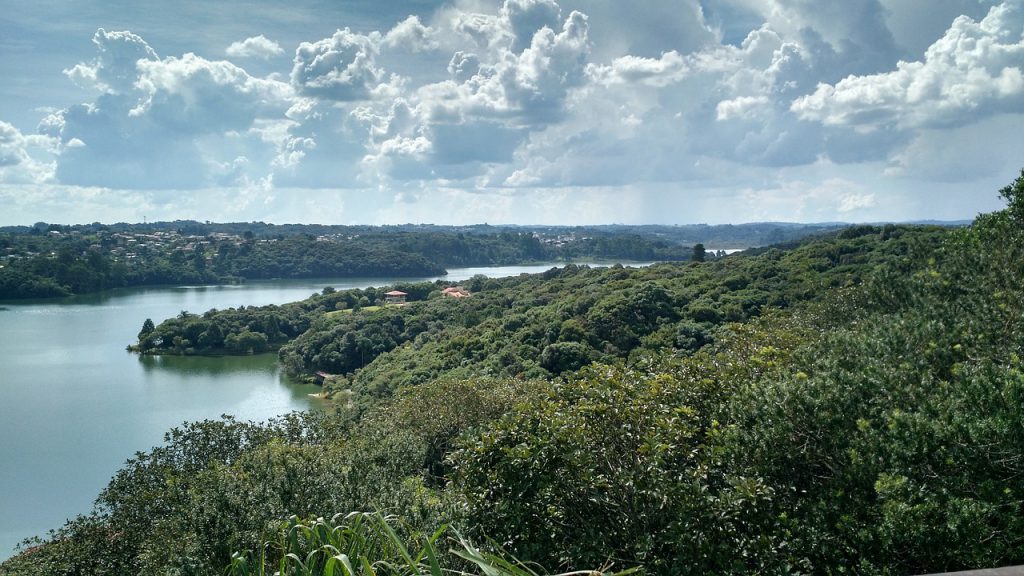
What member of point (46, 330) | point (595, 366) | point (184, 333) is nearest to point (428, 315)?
point (184, 333)

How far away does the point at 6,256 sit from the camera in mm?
110625

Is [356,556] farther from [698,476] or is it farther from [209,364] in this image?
[209,364]

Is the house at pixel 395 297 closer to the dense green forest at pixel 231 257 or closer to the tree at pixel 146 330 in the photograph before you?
the tree at pixel 146 330

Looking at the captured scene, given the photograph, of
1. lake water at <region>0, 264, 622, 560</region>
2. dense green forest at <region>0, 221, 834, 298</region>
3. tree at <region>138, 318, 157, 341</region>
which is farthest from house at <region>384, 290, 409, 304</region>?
dense green forest at <region>0, 221, 834, 298</region>

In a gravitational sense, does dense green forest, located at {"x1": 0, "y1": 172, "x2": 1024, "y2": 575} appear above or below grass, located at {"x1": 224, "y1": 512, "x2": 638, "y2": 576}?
below

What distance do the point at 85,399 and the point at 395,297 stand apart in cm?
3980

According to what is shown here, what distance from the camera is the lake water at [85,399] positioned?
27078 millimetres

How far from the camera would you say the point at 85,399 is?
137 ft

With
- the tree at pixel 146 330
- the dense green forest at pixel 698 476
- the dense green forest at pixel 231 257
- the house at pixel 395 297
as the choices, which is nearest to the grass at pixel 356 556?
the dense green forest at pixel 698 476

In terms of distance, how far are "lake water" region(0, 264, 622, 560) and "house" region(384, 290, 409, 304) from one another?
18.4m

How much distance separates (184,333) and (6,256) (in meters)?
72.4

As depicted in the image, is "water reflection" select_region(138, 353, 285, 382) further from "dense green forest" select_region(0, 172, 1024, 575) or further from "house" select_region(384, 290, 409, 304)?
"dense green forest" select_region(0, 172, 1024, 575)

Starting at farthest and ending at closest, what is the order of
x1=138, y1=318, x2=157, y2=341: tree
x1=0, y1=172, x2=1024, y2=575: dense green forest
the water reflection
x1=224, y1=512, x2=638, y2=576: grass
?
x1=138, y1=318, x2=157, y2=341: tree → the water reflection → x1=0, y1=172, x2=1024, y2=575: dense green forest → x1=224, y1=512, x2=638, y2=576: grass

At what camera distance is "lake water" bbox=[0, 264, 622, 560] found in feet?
88.8
